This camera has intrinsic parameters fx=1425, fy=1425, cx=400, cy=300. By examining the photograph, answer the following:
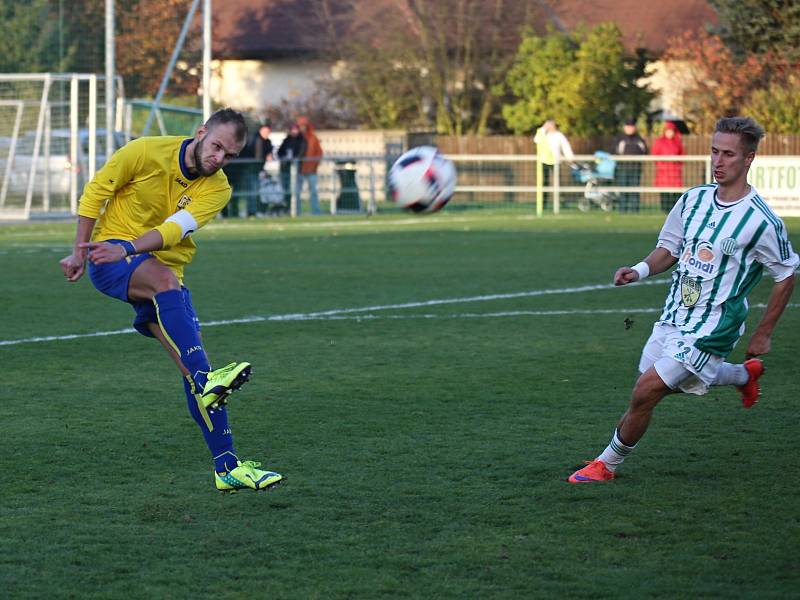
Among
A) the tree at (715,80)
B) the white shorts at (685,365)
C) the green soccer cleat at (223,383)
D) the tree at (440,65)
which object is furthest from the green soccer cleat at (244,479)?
the tree at (440,65)

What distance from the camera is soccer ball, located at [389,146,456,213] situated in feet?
26.5

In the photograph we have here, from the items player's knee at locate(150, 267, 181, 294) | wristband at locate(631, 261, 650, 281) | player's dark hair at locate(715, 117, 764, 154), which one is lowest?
player's knee at locate(150, 267, 181, 294)

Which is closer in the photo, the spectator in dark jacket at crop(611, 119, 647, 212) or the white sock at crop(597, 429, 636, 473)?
the white sock at crop(597, 429, 636, 473)

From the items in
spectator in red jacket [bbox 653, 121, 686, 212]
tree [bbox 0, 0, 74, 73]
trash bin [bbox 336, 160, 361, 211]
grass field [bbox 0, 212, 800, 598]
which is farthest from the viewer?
tree [bbox 0, 0, 74, 73]

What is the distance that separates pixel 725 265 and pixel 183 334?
236 cm

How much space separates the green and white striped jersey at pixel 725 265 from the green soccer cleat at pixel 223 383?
1.85 meters

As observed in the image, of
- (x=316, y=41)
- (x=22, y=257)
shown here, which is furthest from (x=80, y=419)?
(x=316, y=41)

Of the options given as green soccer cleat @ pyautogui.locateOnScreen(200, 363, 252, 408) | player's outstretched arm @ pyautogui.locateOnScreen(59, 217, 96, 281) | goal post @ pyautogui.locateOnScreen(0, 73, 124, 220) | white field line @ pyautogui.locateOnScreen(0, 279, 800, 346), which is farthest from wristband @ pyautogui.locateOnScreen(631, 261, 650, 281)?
goal post @ pyautogui.locateOnScreen(0, 73, 124, 220)

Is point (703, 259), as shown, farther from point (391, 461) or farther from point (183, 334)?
point (183, 334)

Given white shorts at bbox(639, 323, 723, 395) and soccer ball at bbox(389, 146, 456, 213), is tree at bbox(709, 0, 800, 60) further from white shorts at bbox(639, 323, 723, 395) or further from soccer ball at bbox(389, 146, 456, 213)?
white shorts at bbox(639, 323, 723, 395)

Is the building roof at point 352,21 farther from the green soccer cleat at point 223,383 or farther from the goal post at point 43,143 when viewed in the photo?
the green soccer cleat at point 223,383

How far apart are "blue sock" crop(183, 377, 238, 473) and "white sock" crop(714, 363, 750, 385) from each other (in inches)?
83.3

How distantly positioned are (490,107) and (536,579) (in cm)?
3610

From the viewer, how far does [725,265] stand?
608cm
